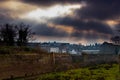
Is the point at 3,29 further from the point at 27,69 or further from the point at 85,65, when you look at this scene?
the point at 27,69

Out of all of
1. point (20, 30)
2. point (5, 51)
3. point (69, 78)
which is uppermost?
point (20, 30)

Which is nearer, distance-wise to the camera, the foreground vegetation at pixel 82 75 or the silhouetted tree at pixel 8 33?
the foreground vegetation at pixel 82 75

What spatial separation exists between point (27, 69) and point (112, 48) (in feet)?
181

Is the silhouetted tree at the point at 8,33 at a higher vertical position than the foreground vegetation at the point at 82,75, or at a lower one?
higher

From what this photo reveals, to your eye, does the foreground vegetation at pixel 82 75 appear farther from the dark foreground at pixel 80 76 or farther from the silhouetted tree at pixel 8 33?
the silhouetted tree at pixel 8 33

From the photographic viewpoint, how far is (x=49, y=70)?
37.2 meters

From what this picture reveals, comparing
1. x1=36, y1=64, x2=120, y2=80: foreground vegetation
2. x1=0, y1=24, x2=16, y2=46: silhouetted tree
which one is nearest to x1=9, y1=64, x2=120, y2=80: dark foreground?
x1=36, y1=64, x2=120, y2=80: foreground vegetation

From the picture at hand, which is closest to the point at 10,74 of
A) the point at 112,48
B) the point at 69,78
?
the point at 69,78

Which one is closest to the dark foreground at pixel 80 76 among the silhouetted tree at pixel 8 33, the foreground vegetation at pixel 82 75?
the foreground vegetation at pixel 82 75

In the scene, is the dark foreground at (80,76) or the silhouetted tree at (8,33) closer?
the dark foreground at (80,76)

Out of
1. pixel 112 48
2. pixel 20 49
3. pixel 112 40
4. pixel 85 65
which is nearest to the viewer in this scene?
pixel 20 49

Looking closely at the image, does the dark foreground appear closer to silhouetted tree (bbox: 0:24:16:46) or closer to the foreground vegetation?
the foreground vegetation

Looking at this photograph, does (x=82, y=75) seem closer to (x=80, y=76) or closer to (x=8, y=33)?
(x=80, y=76)

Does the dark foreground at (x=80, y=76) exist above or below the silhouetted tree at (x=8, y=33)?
below
